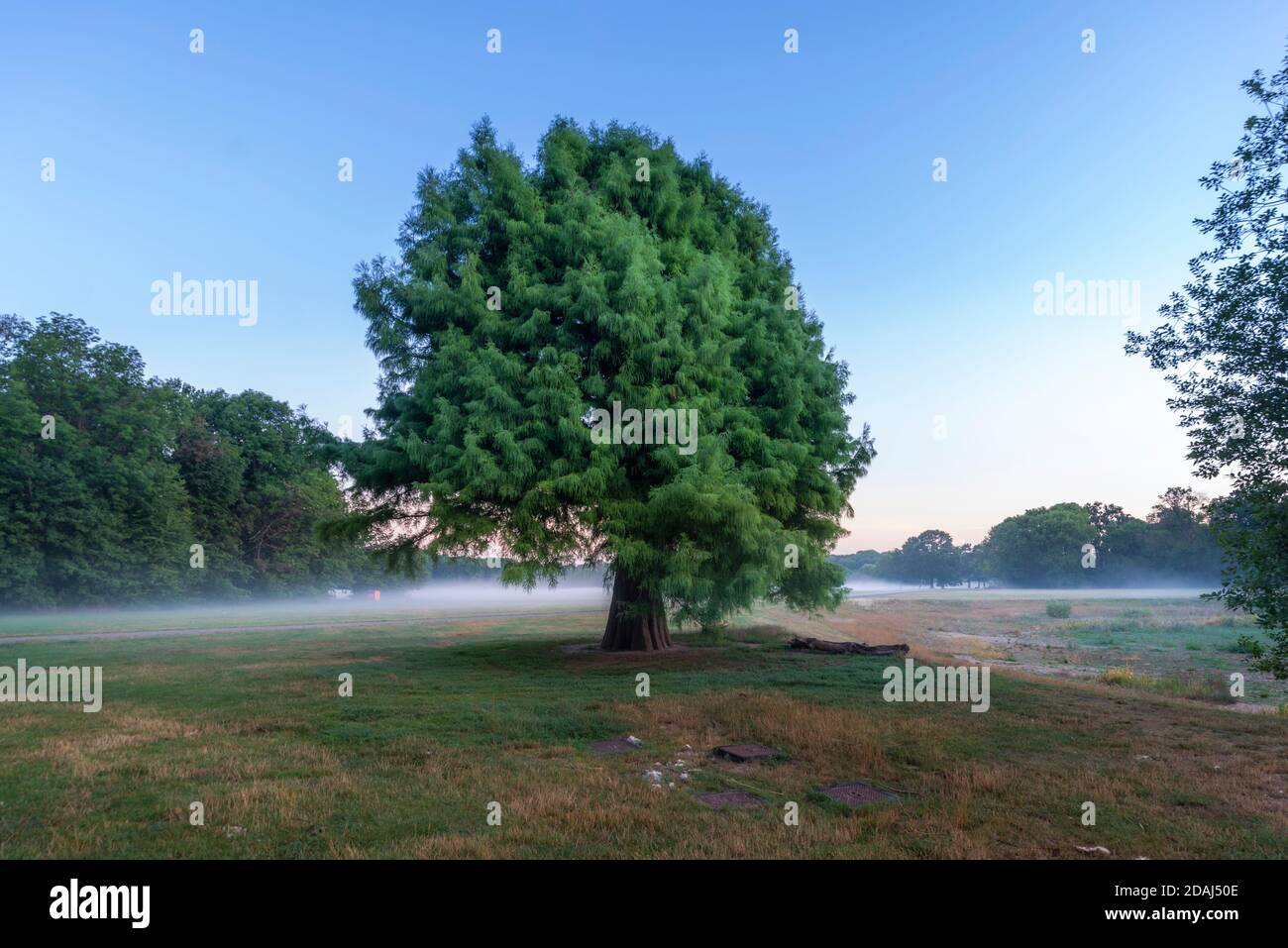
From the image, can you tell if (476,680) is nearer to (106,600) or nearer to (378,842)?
(378,842)

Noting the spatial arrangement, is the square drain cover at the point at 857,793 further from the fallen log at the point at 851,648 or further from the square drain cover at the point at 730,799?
the fallen log at the point at 851,648

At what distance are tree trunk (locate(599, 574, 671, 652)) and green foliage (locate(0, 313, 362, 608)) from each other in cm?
3604

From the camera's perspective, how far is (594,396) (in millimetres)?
20188

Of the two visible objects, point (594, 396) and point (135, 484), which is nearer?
point (594, 396)

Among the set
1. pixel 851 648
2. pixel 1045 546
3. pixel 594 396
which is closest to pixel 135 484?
pixel 594 396

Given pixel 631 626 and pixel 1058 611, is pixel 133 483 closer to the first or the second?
pixel 631 626

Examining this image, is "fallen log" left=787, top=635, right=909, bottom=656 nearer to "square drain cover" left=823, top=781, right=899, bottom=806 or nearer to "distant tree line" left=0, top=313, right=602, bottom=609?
"square drain cover" left=823, top=781, right=899, bottom=806

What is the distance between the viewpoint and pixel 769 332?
22.5 meters

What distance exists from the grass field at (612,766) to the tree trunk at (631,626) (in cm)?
290

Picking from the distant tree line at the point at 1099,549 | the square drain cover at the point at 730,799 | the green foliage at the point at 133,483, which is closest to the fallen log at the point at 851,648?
the square drain cover at the point at 730,799

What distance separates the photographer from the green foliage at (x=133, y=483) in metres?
57.0

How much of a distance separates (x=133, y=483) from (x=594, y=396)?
63470 mm
